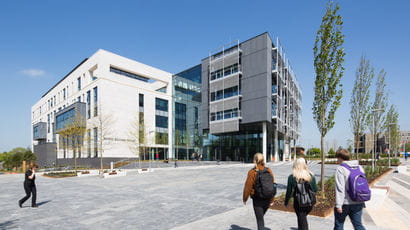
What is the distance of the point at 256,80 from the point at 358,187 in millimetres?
34519

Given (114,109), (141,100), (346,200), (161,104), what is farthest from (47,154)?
(346,200)

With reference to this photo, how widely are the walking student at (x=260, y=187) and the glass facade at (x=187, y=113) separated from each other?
4574 cm

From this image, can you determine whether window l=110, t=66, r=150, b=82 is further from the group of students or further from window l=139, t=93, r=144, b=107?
the group of students

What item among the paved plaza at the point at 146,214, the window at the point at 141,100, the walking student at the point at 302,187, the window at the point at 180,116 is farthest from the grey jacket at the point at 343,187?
the window at the point at 180,116

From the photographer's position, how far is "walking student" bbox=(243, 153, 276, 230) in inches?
174

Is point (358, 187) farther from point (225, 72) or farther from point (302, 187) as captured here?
point (225, 72)

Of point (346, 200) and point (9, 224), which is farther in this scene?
point (9, 224)

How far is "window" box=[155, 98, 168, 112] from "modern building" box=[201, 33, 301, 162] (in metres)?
10.9

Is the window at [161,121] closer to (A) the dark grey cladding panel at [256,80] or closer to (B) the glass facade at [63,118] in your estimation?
(B) the glass facade at [63,118]

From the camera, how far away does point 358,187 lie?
3.88 m

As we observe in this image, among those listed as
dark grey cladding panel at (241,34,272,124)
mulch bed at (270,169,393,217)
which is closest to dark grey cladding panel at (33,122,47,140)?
dark grey cladding panel at (241,34,272,124)

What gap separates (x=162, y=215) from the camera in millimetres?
7520

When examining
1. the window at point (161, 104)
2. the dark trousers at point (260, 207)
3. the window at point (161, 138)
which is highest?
the window at point (161, 104)

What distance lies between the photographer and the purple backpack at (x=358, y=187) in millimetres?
3859
